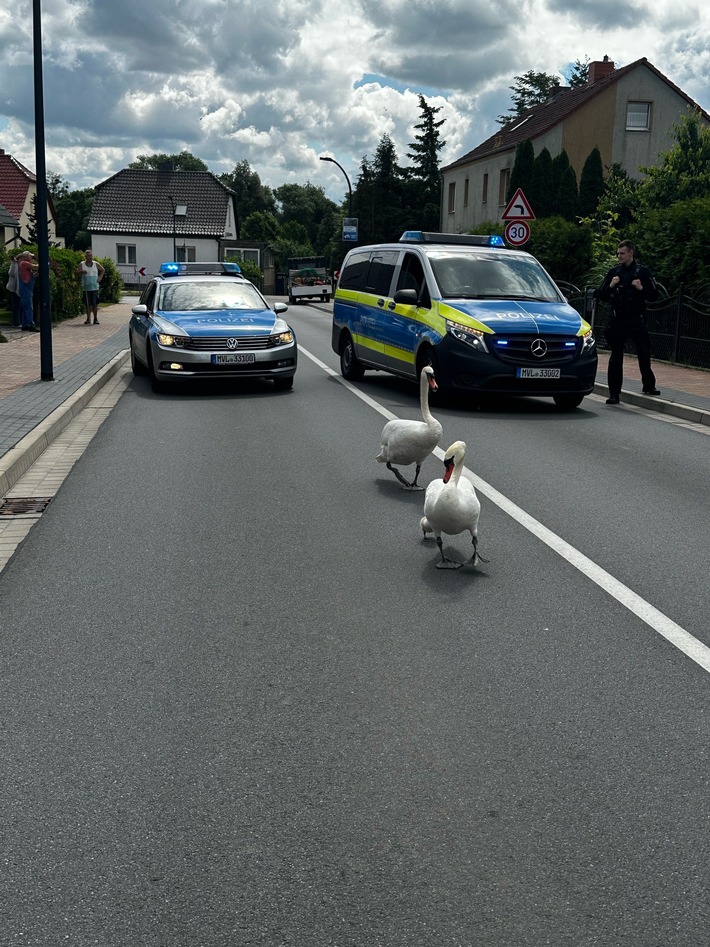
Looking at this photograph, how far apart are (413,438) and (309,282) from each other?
198 ft

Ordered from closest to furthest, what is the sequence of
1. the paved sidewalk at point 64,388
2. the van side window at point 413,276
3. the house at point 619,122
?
the paved sidewalk at point 64,388, the van side window at point 413,276, the house at point 619,122

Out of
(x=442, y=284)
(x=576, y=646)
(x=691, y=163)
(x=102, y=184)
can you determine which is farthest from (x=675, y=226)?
(x=102, y=184)

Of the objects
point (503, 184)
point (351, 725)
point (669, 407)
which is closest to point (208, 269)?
point (669, 407)

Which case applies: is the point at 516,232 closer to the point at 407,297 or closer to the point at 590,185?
the point at 407,297

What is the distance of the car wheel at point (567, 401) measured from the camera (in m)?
14.1

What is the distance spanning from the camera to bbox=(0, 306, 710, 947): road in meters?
2.89

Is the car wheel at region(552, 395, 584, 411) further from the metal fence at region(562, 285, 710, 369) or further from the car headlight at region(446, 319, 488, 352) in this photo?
the metal fence at region(562, 285, 710, 369)

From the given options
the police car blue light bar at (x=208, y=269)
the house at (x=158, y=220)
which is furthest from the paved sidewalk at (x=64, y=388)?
the house at (x=158, y=220)

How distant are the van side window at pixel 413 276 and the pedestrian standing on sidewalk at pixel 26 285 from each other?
11.9 meters

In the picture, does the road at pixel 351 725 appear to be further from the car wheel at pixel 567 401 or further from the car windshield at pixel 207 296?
the car windshield at pixel 207 296

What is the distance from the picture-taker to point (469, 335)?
13242mm

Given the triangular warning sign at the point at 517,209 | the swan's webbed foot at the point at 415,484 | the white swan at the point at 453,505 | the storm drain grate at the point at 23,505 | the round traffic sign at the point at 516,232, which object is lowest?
the storm drain grate at the point at 23,505

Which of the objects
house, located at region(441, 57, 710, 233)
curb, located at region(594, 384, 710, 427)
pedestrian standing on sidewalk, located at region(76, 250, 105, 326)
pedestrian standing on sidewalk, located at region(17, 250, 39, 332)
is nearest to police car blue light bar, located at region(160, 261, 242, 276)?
pedestrian standing on sidewalk, located at region(17, 250, 39, 332)

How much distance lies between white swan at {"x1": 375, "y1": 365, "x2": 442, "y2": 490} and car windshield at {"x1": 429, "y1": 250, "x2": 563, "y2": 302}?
19.8 ft
